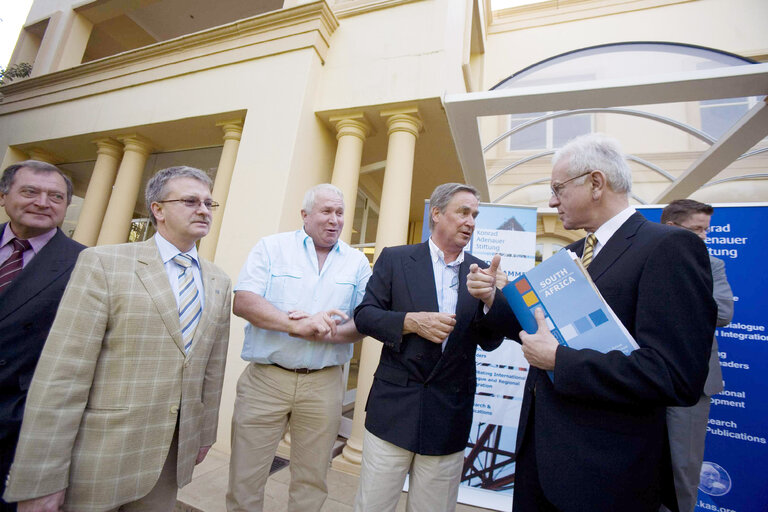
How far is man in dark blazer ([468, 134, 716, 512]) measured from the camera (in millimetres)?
1043

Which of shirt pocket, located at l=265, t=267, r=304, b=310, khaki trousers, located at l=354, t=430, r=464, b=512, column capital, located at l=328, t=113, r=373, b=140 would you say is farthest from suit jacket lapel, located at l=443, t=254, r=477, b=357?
column capital, located at l=328, t=113, r=373, b=140

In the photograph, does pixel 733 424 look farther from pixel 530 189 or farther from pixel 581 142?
pixel 530 189

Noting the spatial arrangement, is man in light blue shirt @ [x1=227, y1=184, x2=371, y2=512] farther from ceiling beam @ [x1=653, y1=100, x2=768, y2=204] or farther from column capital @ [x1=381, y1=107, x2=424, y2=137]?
ceiling beam @ [x1=653, y1=100, x2=768, y2=204]

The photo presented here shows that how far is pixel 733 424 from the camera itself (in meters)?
2.97

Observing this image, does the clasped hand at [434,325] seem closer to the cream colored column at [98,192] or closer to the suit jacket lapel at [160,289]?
the suit jacket lapel at [160,289]

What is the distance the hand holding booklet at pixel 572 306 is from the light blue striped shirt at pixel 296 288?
129 centimetres

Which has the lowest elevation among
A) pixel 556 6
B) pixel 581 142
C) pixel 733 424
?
pixel 733 424

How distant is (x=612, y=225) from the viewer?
1.33 m

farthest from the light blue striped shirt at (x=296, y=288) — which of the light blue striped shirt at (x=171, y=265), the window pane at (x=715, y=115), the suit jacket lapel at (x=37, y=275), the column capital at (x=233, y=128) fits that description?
the window pane at (x=715, y=115)

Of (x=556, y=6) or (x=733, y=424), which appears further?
(x=556, y=6)

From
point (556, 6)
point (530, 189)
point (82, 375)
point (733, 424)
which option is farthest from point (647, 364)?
point (556, 6)

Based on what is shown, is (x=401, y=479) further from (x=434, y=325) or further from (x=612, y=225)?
(x=612, y=225)

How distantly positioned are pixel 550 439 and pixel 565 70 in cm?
488

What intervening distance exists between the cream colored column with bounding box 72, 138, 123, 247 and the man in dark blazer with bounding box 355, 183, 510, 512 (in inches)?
262
